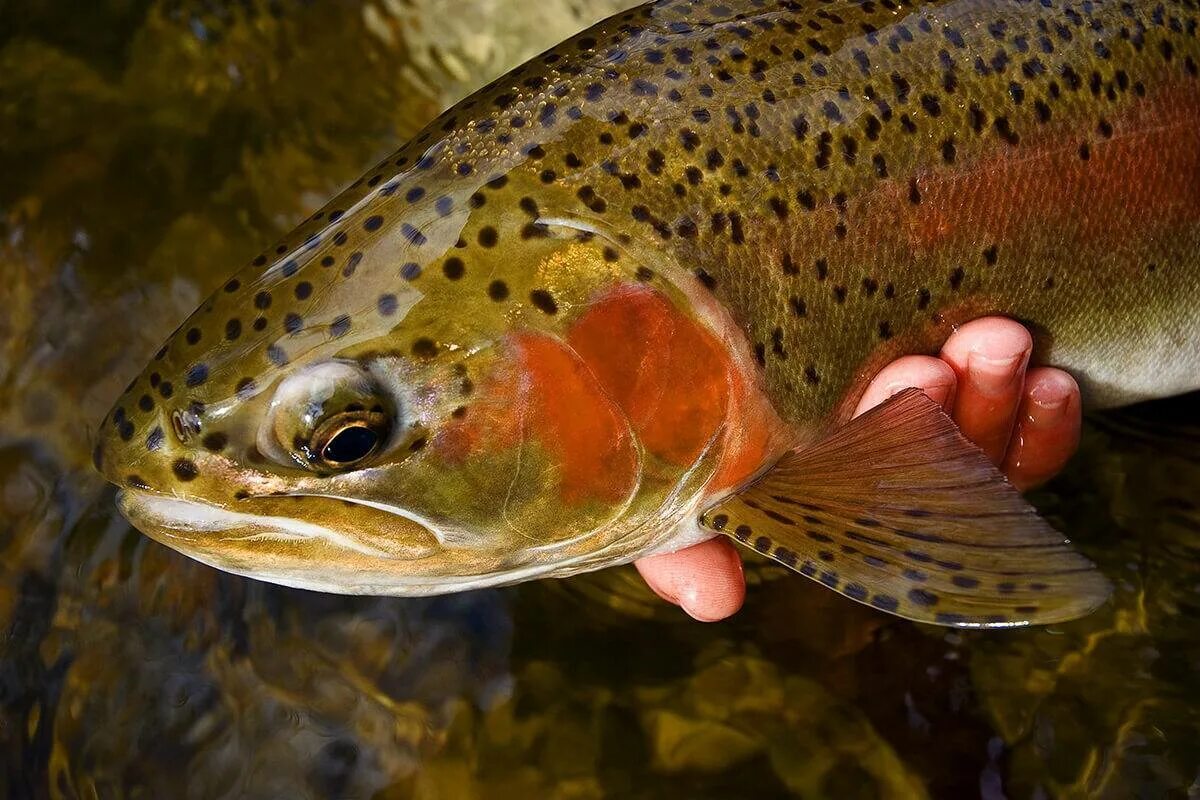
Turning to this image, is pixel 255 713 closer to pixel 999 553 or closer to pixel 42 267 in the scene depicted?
pixel 42 267

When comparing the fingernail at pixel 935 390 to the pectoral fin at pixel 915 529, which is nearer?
the pectoral fin at pixel 915 529

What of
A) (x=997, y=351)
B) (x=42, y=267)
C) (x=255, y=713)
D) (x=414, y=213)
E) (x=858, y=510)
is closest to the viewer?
(x=414, y=213)

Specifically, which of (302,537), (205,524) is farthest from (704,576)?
(205,524)

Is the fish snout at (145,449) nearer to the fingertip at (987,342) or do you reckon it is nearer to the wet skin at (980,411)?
the wet skin at (980,411)

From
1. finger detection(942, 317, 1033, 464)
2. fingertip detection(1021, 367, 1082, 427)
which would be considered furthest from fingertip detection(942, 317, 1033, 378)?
fingertip detection(1021, 367, 1082, 427)

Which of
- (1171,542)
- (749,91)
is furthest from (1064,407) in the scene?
(749,91)

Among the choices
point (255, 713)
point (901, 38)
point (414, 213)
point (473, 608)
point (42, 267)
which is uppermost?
point (42, 267)

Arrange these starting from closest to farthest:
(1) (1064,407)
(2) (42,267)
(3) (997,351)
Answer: (3) (997,351), (1) (1064,407), (2) (42,267)

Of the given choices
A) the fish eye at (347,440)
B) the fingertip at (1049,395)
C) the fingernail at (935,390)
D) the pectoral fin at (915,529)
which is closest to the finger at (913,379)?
the fingernail at (935,390)

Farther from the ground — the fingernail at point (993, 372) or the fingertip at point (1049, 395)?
the fingernail at point (993, 372)
